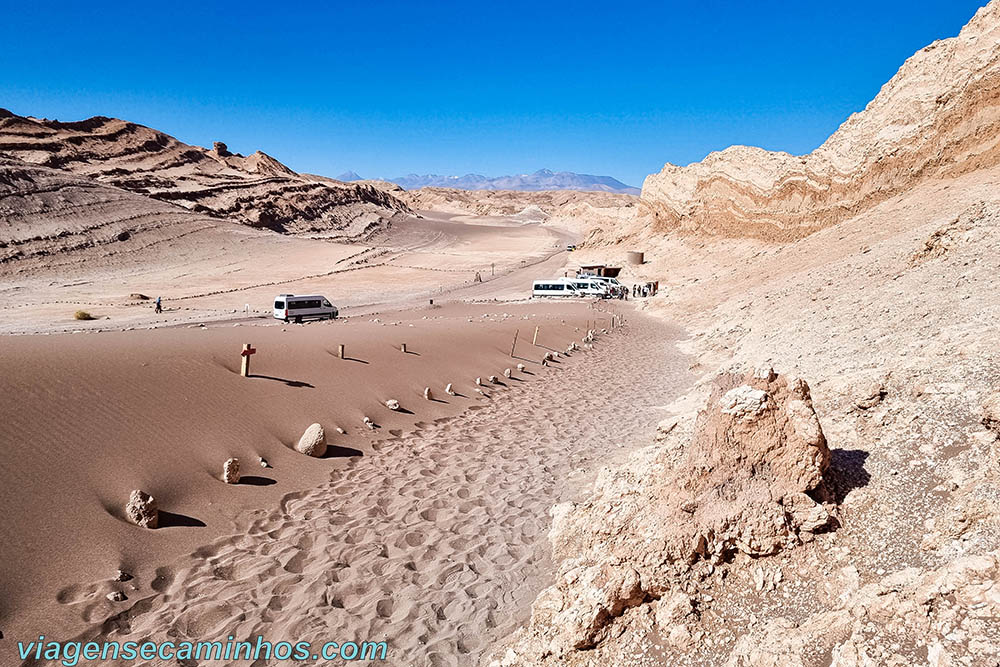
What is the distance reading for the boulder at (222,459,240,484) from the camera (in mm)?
7949

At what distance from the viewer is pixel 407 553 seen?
6.67m

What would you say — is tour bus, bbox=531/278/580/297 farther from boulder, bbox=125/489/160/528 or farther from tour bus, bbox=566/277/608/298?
boulder, bbox=125/489/160/528

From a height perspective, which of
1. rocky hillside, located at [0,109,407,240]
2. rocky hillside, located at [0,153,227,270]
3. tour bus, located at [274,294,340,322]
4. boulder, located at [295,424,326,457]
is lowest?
boulder, located at [295,424,326,457]

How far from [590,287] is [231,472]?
30589 millimetres

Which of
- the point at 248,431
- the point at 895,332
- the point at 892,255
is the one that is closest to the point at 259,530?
the point at 248,431

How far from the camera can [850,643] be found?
313 centimetres

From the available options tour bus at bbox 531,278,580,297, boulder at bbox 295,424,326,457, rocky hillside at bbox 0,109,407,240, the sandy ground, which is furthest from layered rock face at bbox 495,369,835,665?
rocky hillside at bbox 0,109,407,240

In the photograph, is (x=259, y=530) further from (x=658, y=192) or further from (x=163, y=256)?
(x=163, y=256)

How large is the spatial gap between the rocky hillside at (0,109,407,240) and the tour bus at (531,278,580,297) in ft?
147

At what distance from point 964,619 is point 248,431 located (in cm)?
958

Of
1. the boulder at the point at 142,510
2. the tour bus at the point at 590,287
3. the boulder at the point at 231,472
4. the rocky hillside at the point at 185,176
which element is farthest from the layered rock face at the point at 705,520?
the rocky hillside at the point at 185,176

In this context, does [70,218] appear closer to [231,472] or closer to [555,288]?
[555,288]

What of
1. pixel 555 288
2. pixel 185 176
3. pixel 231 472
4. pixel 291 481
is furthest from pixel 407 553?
pixel 185 176

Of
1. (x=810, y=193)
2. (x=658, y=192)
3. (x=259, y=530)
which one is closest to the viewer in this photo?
(x=259, y=530)
